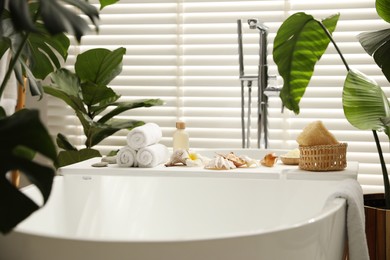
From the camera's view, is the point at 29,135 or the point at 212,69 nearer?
the point at 29,135

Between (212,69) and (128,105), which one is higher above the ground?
(212,69)

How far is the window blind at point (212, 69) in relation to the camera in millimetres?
3354

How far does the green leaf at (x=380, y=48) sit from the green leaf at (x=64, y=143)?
1.72 meters

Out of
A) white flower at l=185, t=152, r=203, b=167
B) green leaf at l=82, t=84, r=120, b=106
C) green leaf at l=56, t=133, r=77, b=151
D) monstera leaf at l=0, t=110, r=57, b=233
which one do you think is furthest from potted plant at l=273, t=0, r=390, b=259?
monstera leaf at l=0, t=110, r=57, b=233

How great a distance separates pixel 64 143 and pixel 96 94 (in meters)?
0.33

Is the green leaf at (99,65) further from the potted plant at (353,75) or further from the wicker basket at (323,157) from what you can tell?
the wicker basket at (323,157)

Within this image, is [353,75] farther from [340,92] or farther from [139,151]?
[340,92]

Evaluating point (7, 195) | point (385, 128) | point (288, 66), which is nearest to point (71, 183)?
point (288, 66)

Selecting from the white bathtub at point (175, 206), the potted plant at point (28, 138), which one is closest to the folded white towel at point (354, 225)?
the white bathtub at point (175, 206)

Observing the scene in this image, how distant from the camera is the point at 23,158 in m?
0.82

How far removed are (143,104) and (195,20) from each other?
57 cm

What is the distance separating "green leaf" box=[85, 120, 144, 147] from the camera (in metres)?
3.39

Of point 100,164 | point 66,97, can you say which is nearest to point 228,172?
point 100,164

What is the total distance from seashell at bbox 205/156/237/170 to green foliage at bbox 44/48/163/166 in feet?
3.60
